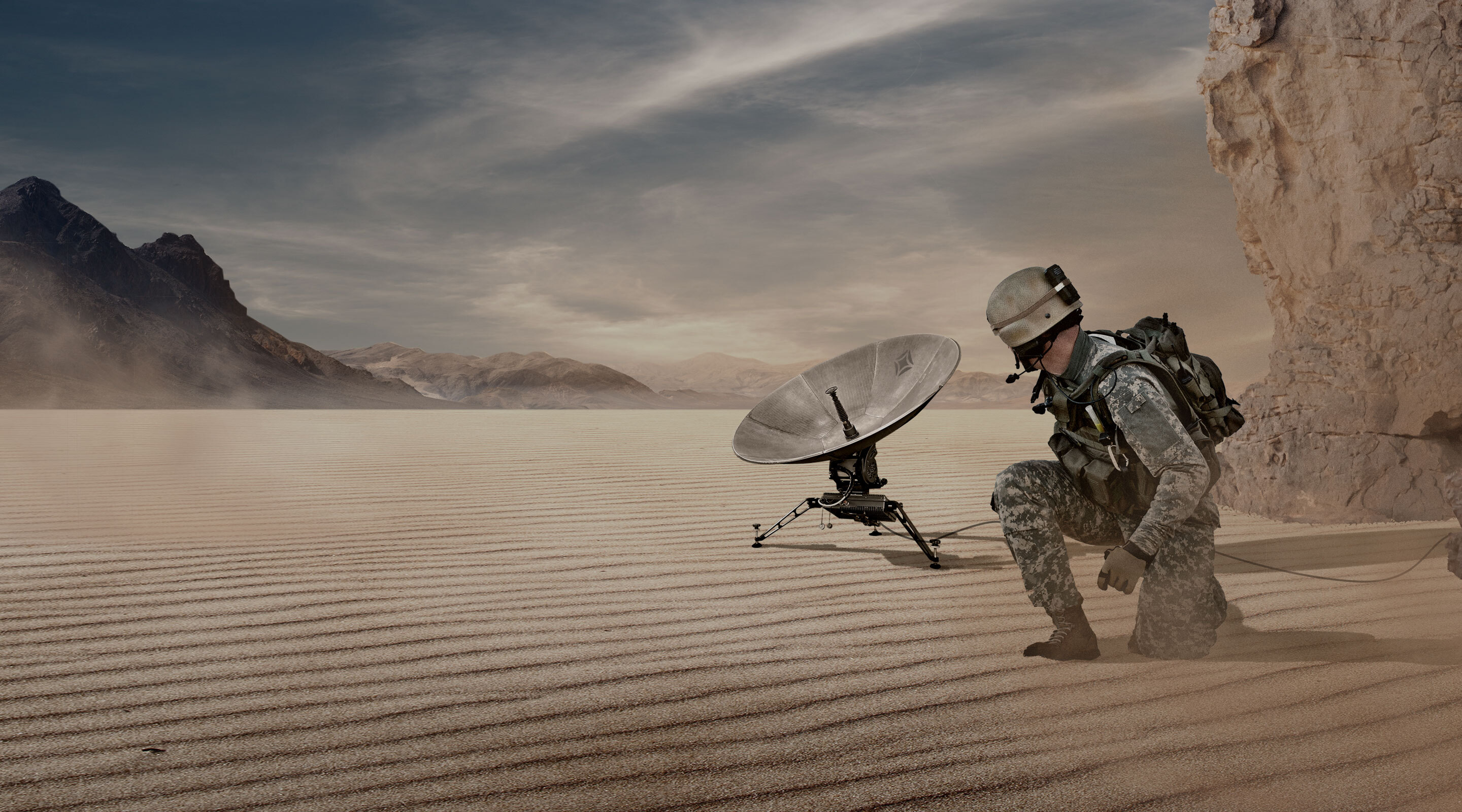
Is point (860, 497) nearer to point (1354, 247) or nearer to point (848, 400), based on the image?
point (848, 400)

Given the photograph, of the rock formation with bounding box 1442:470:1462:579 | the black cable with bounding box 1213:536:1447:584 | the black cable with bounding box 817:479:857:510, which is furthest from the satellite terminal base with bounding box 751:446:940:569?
the rock formation with bounding box 1442:470:1462:579

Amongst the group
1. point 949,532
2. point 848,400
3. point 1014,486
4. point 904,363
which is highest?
point 904,363

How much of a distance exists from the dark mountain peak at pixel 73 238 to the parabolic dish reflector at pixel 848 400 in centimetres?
10741

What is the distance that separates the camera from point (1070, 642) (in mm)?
3248

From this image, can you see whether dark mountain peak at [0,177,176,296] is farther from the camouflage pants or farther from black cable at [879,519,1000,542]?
the camouflage pants

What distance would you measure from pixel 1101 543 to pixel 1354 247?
14.8 ft

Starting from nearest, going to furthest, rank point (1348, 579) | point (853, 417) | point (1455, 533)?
point (1455, 533) → point (1348, 579) → point (853, 417)

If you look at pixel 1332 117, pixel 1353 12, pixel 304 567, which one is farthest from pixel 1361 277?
pixel 304 567

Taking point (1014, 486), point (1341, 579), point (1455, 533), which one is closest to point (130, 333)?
point (1014, 486)

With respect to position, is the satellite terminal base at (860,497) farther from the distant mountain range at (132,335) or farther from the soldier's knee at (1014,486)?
the distant mountain range at (132,335)

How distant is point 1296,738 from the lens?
263cm

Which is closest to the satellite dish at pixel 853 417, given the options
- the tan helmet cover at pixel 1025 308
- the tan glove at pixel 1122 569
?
the tan helmet cover at pixel 1025 308

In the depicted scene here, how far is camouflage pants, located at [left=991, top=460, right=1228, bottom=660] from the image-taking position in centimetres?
313

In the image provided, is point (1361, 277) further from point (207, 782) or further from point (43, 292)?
point (43, 292)
